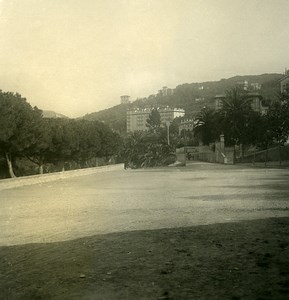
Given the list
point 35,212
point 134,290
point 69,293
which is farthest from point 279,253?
point 35,212

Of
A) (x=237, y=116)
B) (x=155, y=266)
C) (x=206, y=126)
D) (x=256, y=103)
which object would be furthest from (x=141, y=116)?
(x=155, y=266)

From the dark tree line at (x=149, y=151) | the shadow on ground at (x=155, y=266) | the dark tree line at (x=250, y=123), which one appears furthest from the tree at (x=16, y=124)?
the dark tree line at (x=250, y=123)

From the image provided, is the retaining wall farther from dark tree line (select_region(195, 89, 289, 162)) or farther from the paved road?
dark tree line (select_region(195, 89, 289, 162))

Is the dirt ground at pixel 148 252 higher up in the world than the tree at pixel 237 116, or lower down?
lower down

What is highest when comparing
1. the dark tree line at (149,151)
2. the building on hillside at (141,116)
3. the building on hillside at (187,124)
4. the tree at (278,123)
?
the building on hillside at (141,116)

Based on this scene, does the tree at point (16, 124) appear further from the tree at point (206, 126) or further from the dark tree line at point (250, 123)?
the tree at point (206, 126)

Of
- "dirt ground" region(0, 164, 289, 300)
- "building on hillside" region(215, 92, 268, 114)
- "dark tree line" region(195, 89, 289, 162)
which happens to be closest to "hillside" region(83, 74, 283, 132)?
"building on hillside" region(215, 92, 268, 114)

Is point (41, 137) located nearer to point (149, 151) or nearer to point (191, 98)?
point (149, 151)
